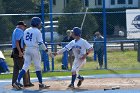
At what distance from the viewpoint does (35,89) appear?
13227mm

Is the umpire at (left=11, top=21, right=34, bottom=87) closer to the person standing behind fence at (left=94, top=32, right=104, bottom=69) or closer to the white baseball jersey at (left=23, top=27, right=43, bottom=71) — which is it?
the white baseball jersey at (left=23, top=27, right=43, bottom=71)

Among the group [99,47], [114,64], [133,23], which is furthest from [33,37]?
[114,64]

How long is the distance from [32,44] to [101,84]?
2542 mm

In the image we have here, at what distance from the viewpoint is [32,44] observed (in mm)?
13031

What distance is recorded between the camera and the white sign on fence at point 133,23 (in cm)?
1951

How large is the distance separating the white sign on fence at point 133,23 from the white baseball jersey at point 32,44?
24.0 feet

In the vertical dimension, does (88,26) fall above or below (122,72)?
above

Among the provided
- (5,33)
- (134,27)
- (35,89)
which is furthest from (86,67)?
(35,89)

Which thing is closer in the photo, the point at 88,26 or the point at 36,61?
the point at 36,61

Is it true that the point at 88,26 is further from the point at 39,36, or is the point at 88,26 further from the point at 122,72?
the point at 39,36

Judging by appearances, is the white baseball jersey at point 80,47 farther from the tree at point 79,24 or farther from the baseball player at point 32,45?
the tree at point 79,24

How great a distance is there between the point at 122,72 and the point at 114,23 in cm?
755

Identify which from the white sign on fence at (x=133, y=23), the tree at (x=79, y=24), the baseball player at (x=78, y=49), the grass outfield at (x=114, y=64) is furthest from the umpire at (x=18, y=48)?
the tree at (x=79, y=24)

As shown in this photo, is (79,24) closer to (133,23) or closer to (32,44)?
(133,23)
